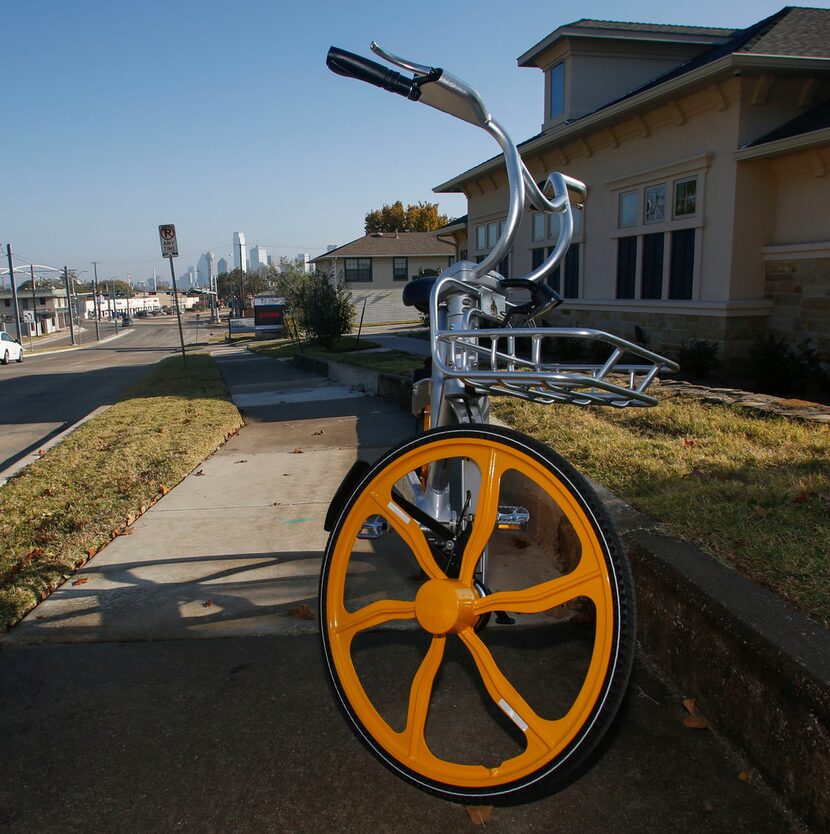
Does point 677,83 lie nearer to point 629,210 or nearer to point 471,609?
point 629,210

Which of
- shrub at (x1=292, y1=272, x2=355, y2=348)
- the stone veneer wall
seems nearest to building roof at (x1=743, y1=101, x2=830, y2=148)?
the stone veneer wall

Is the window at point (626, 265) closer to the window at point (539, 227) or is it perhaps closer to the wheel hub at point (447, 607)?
the window at point (539, 227)

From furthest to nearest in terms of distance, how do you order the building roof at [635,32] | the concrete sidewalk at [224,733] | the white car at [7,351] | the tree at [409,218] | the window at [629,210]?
the tree at [409,218] → the white car at [7,351] → the building roof at [635,32] → the window at [629,210] → the concrete sidewalk at [224,733]

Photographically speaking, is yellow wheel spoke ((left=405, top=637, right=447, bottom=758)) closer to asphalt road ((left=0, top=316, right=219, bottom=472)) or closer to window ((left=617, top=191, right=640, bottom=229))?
asphalt road ((left=0, top=316, right=219, bottom=472))

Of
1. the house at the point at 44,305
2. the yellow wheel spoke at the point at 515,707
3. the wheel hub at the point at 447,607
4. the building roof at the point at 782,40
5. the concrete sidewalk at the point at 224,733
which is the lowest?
the house at the point at 44,305

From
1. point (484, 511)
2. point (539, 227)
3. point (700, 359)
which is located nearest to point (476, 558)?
point (484, 511)

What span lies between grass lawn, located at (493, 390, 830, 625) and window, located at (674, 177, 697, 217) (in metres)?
6.08

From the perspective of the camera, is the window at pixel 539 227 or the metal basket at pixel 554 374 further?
the window at pixel 539 227

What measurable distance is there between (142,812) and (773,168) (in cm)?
1141

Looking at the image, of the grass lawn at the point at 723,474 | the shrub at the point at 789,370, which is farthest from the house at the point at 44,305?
the grass lawn at the point at 723,474

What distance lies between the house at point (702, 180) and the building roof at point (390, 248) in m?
31.3

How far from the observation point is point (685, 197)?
11.9 m

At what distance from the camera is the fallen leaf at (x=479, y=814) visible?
2023 millimetres

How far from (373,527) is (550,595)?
656 millimetres
